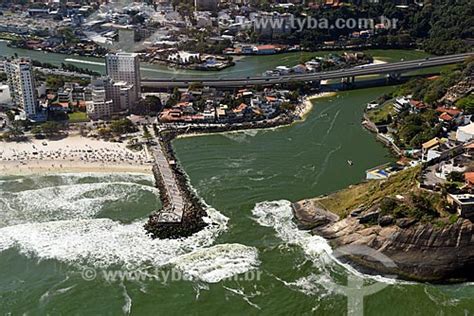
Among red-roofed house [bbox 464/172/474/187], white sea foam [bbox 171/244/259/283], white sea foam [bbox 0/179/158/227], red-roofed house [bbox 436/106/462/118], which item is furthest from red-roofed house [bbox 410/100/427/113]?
white sea foam [bbox 171/244/259/283]

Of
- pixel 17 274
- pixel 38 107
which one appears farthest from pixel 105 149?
pixel 17 274

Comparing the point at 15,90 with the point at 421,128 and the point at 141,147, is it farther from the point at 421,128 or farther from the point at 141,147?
the point at 421,128

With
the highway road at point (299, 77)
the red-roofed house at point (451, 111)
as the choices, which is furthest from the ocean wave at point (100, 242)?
the highway road at point (299, 77)

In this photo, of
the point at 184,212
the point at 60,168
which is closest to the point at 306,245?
the point at 184,212

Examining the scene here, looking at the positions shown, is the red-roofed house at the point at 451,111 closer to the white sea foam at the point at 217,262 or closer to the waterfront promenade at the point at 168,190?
the waterfront promenade at the point at 168,190

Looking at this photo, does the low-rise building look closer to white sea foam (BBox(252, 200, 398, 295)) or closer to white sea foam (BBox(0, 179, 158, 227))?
white sea foam (BBox(252, 200, 398, 295))

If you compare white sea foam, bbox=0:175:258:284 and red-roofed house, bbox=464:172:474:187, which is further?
red-roofed house, bbox=464:172:474:187
